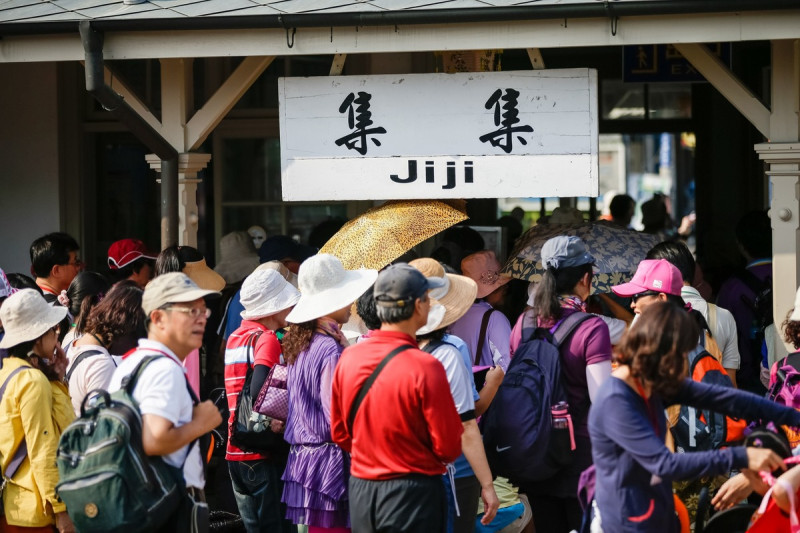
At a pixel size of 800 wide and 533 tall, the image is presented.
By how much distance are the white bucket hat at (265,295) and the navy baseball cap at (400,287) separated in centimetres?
123

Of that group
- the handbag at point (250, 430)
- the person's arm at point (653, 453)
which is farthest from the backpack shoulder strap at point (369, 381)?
the handbag at point (250, 430)

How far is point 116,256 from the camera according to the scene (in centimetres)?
683

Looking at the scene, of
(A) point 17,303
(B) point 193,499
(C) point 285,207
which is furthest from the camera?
(C) point 285,207

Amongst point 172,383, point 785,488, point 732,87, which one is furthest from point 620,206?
point 172,383

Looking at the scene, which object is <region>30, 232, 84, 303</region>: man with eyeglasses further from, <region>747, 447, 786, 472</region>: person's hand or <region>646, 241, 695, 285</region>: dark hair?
<region>747, 447, 786, 472</region>: person's hand

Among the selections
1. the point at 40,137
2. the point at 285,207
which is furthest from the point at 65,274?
the point at 285,207

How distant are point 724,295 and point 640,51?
2724 millimetres

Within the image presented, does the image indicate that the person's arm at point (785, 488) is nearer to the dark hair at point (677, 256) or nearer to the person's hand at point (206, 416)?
the dark hair at point (677, 256)

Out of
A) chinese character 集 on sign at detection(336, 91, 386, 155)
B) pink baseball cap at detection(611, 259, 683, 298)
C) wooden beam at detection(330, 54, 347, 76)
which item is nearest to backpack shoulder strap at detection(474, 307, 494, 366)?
pink baseball cap at detection(611, 259, 683, 298)

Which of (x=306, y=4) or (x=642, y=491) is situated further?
(x=306, y=4)

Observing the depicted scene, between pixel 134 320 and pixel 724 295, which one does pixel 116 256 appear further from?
pixel 724 295

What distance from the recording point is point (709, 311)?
5484 mm

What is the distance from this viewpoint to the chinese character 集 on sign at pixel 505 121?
6.10 meters

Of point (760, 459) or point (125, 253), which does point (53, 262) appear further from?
point (760, 459)
